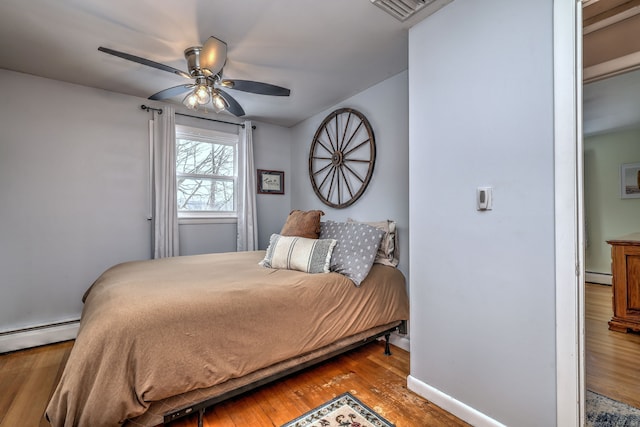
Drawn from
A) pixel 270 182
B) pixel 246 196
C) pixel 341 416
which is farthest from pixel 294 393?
pixel 270 182

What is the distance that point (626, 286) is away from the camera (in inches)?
109

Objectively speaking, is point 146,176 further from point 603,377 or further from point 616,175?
point 616,175

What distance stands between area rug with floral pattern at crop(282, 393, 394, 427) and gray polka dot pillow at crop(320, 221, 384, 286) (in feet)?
2.46

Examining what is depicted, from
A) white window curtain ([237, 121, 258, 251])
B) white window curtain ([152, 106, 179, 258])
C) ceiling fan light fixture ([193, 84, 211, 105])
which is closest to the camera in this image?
ceiling fan light fixture ([193, 84, 211, 105])

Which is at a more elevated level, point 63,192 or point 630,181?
point 630,181

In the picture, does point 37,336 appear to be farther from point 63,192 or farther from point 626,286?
point 626,286

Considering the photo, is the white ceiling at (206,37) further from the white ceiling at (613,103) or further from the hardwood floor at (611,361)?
the hardwood floor at (611,361)

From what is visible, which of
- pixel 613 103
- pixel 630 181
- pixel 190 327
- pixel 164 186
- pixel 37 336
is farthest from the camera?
pixel 630 181

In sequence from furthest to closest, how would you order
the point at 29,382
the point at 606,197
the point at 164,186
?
the point at 606,197
the point at 164,186
the point at 29,382

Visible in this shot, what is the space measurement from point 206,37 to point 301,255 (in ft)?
5.72

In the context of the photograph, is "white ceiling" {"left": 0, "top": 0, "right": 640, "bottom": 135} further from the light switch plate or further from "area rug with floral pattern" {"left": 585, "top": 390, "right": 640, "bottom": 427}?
"area rug with floral pattern" {"left": 585, "top": 390, "right": 640, "bottom": 427}

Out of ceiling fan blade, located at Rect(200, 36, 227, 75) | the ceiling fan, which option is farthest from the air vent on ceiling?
ceiling fan blade, located at Rect(200, 36, 227, 75)

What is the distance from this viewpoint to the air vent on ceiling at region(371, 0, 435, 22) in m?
1.66

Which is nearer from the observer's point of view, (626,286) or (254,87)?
(254,87)
